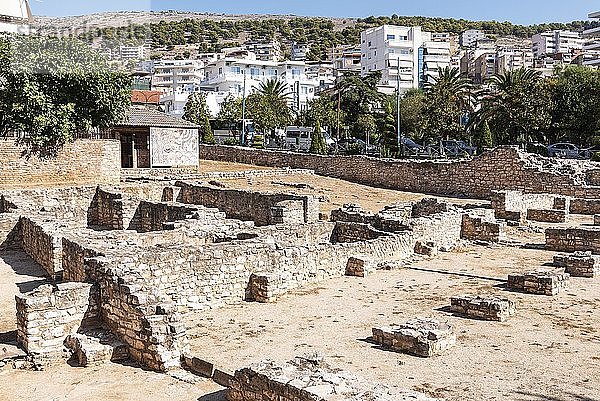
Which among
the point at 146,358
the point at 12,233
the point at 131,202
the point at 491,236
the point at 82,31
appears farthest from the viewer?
the point at 131,202

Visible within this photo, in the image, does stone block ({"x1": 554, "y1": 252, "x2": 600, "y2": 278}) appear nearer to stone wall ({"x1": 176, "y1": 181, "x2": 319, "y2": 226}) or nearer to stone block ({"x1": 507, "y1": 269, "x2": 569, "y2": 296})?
stone block ({"x1": 507, "y1": 269, "x2": 569, "y2": 296})

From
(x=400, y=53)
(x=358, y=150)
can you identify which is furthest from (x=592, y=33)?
(x=358, y=150)

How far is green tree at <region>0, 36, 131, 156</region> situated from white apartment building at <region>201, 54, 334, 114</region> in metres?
54.4

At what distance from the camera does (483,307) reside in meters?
11.4

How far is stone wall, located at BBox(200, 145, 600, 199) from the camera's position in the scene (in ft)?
100

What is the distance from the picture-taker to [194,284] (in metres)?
12.0

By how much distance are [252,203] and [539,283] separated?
11321mm

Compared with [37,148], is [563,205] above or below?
below

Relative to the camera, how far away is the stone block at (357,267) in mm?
14680

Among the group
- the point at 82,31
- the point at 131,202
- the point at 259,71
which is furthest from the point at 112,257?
the point at 259,71

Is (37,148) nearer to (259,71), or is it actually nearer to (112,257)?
(112,257)

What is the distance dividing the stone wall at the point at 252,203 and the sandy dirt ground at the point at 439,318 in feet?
21.9

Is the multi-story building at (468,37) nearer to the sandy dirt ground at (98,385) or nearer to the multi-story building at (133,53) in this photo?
the multi-story building at (133,53)

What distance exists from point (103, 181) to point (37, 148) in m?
3.08
